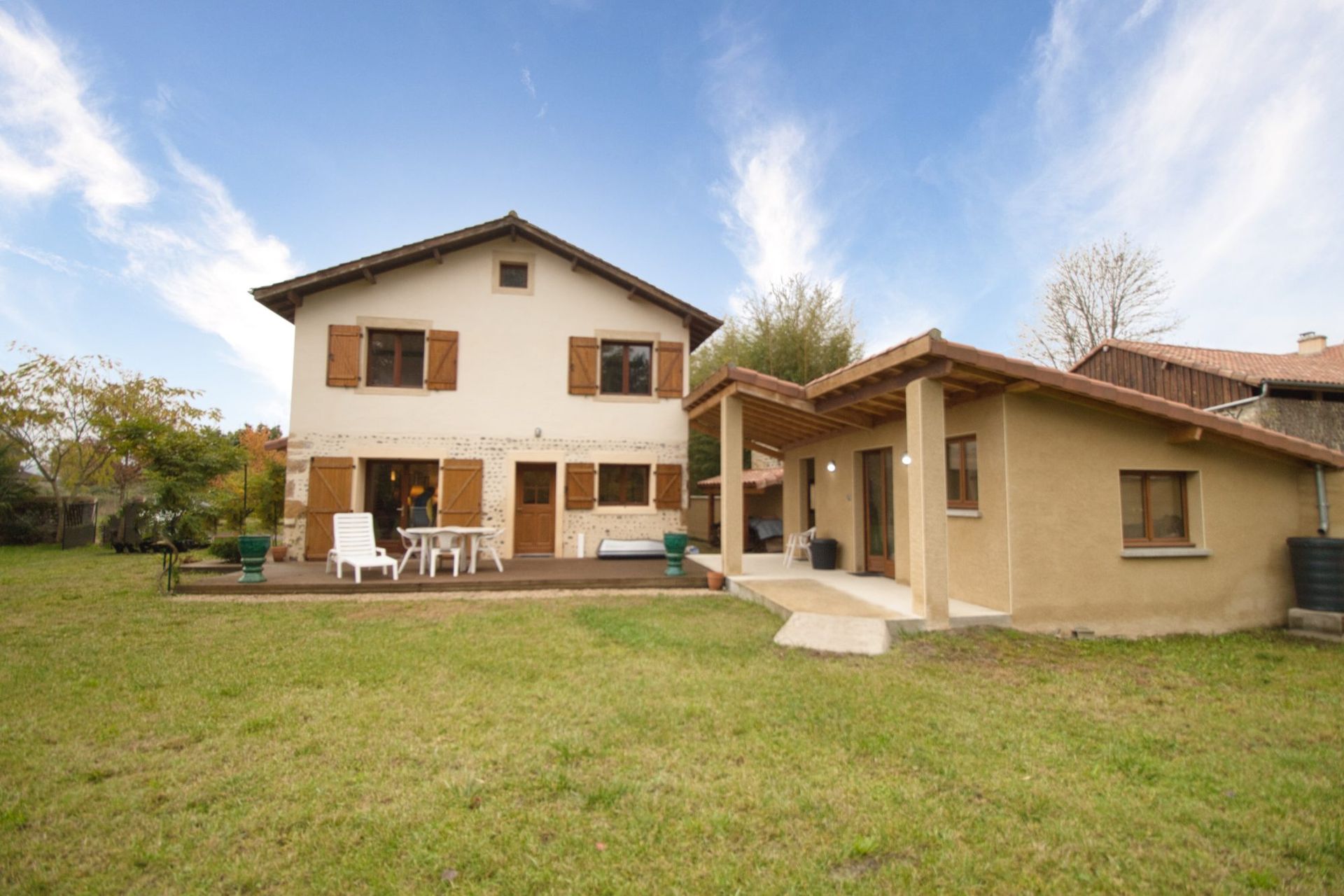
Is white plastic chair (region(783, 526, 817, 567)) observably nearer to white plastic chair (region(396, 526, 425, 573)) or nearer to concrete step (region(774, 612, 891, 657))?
concrete step (region(774, 612, 891, 657))

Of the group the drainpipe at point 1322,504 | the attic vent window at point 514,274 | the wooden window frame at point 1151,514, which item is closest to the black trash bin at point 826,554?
the wooden window frame at point 1151,514

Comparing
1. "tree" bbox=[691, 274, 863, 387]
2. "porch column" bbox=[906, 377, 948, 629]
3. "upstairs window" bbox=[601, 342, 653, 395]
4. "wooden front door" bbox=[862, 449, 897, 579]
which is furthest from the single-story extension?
"tree" bbox=[691, 274, 863, 387]

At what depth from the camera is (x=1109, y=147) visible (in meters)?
12.7

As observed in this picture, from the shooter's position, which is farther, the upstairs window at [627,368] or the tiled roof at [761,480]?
the tiled roof at [761,480]

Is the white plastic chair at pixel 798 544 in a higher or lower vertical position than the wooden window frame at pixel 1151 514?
lower

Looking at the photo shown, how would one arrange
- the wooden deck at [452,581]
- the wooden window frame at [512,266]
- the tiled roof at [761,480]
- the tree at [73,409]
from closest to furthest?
the wooden deck at [452,581] < the wooden window frame at [512,266] < the tiled roof at [761,480] < the tree at [73,409]

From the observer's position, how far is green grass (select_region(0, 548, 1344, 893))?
2.34 m

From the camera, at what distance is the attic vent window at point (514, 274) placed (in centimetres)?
1284

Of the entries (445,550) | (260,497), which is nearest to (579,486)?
(445,550)

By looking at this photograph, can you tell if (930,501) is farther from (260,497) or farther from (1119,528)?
(260,497)

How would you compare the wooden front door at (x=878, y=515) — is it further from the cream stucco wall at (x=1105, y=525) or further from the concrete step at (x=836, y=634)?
the concrete step at (x=836, y=634)

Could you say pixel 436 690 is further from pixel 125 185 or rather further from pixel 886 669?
pixel 125 185

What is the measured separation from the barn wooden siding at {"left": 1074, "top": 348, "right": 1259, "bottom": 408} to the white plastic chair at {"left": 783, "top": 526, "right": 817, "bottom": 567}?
8.31m

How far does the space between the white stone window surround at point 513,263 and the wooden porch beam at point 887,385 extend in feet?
23.1
